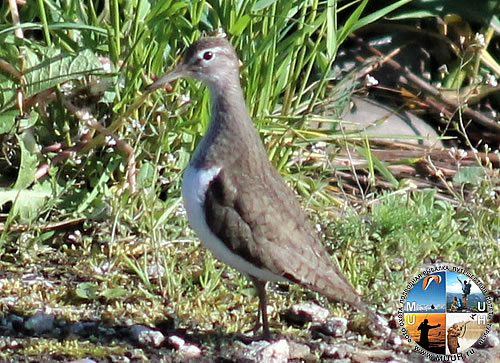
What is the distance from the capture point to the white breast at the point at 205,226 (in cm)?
404

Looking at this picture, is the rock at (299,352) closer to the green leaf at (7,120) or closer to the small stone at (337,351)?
the small stone at (337,351)

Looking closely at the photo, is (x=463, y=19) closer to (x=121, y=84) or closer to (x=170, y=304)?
(x=121, y=84)

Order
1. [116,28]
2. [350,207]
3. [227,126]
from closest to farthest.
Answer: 1. [227,126]
2. [116,28]
3. [350,207]

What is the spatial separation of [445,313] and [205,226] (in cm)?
104

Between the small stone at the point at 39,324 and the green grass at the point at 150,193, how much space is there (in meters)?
0.10

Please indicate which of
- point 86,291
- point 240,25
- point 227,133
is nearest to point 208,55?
point 227,133

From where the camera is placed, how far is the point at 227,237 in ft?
13.2

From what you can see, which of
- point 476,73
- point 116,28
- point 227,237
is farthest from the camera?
point 476,73

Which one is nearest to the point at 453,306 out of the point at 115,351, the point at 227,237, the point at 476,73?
the point at 227,237

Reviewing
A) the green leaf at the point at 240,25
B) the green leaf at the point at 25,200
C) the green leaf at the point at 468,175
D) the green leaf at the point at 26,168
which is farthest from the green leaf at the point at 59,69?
the green leaf at the point at 468,175

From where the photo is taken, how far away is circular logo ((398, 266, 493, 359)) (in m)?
4.21

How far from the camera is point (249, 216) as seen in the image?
408 centimetres

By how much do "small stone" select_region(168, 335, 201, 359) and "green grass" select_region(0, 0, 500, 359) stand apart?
8.7 inches

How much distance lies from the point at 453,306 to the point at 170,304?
1.16 m
